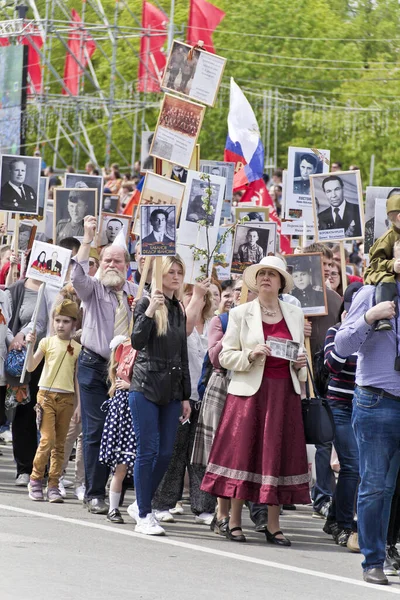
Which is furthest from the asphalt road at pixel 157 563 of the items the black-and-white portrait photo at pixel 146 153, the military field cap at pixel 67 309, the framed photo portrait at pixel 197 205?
the black-and-white portrait photo at pixel 146 153

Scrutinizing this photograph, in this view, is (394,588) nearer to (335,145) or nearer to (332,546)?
(332,546)

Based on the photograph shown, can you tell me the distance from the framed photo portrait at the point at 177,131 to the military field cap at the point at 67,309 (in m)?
1.66

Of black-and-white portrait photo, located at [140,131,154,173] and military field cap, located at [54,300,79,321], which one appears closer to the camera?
military field cap, located at [54,300,79,321]

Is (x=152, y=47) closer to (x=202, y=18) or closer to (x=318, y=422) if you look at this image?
(x=202, y=18)

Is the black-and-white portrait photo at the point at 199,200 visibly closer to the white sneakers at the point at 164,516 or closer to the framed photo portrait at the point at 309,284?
the framed photo portrait at the point at 309,284

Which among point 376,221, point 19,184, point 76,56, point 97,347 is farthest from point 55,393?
point 76,56

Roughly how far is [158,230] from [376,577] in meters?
3.17

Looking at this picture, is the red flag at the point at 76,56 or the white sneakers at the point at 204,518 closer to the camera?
the white sneakers at the point at 204,518

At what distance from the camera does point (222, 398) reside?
34.7 feet

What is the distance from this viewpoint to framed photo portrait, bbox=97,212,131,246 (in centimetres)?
1426

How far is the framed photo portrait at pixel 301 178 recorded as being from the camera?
1452cm

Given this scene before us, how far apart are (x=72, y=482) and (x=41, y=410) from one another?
1.17 meters

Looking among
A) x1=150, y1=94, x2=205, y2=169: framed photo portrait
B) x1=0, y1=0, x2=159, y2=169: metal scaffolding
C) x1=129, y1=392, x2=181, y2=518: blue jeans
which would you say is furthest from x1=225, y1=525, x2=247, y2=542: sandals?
x1=0, y1=0, x2=159, y2=169: metal scaffolding

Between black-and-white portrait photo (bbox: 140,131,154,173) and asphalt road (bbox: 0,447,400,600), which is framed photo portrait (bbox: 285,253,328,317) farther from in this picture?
black-and-white portrait photo (bbox: 140,131,154,173)
